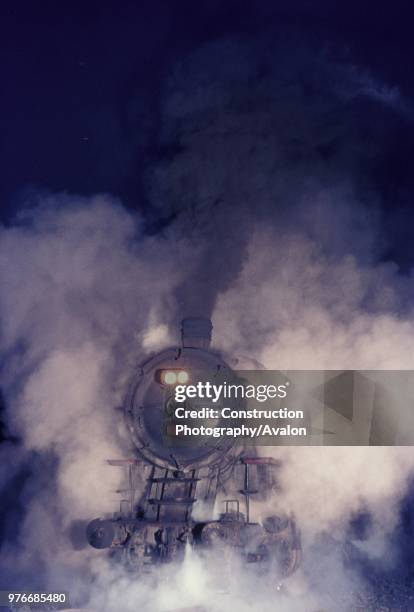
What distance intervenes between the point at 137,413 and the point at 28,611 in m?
2.25

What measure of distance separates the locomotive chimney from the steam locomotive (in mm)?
11

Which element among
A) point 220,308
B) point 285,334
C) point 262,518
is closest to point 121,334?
point 220,308

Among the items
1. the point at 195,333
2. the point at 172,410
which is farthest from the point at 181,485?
the point at 195,333

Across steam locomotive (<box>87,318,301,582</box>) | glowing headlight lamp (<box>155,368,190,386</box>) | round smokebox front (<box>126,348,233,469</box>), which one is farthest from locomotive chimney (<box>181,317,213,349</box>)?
glowing headlight lamp (<box>155,368,190,386</box>)

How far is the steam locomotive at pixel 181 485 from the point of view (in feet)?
23.4

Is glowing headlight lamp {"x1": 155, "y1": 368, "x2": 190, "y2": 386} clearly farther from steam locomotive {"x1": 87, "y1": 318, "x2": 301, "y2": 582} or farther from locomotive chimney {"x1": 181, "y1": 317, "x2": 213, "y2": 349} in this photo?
locomotive chimney {"x1": 181, "y1": 317, "x2": 213, "y2": 349}

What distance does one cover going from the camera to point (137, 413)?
7.51m

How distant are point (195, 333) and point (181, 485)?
162 centimetres

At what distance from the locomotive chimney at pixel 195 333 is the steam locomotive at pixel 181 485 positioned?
0.04ft

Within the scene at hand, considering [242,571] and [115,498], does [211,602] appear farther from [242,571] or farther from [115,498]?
[115,498]

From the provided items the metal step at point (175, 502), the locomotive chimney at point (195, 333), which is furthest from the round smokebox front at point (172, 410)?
the metal step at point (175, 502)

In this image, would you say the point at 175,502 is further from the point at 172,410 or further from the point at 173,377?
the point at 173,377

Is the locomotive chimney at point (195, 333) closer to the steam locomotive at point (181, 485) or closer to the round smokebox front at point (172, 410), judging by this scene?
the steam locomotive at point (181, 485)

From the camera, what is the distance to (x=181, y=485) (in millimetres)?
7352
